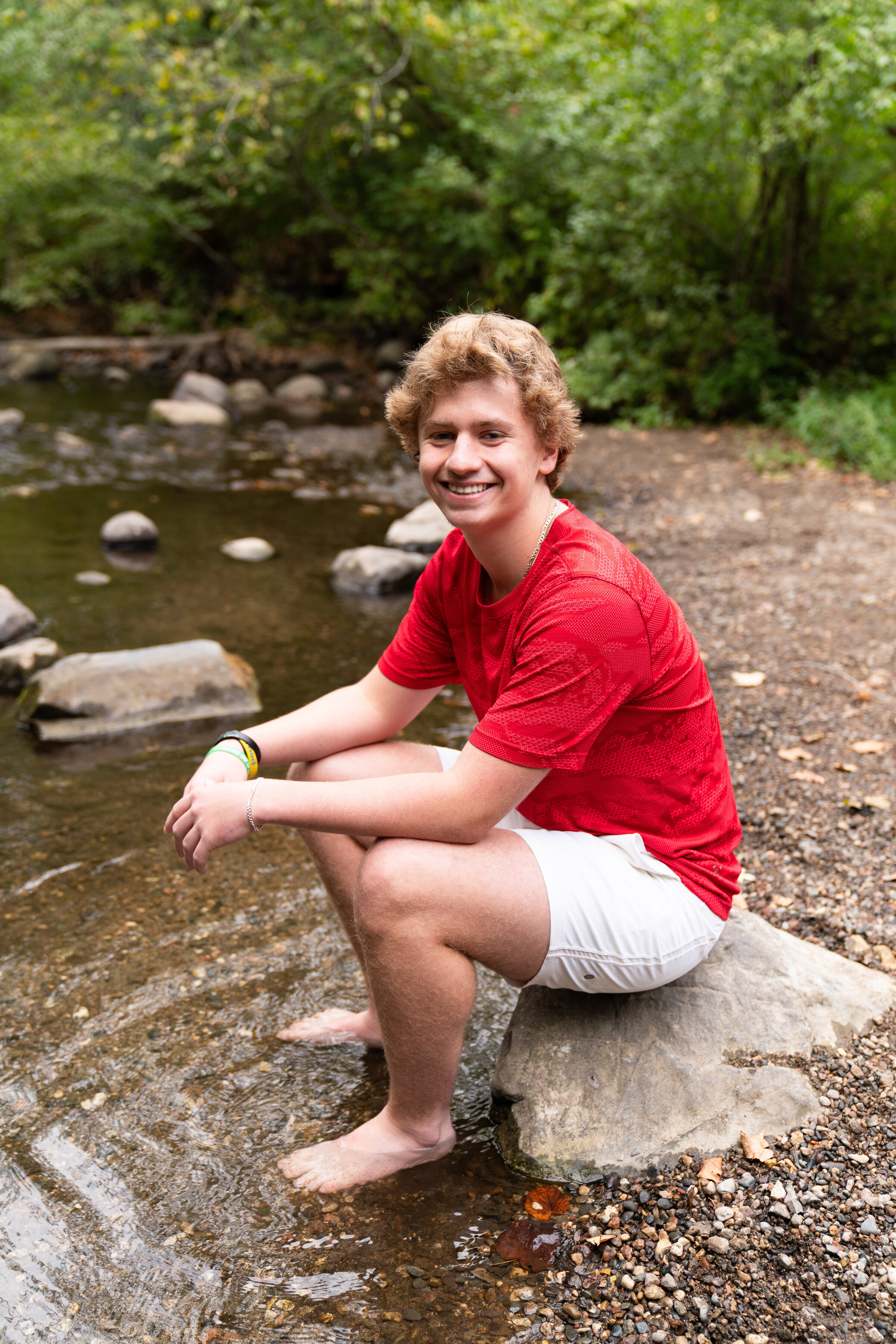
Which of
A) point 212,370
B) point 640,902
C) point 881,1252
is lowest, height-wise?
point 212,370

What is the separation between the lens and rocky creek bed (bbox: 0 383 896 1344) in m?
1.84

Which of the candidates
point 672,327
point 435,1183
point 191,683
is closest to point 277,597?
point 191,683

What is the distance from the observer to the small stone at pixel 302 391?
39.2 feet

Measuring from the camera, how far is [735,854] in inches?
127

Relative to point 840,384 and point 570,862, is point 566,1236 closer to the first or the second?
point 570,862

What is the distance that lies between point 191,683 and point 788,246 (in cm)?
731

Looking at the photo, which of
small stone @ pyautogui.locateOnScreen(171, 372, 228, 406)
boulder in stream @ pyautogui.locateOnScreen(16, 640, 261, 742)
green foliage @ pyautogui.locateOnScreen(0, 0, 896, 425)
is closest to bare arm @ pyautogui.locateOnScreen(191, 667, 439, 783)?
boulder in stream @ pyautogui.locateOnScreen(16, 640, 261, 742)

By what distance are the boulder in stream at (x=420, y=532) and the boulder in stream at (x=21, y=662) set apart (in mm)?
2457

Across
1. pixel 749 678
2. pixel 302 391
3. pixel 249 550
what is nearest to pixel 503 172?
pixel 302 391

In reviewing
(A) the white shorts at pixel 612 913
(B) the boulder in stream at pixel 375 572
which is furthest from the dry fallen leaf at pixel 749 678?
(A) the white shorts at pixel 612 913

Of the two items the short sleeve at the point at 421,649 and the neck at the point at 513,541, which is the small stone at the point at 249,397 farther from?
the neck at the point at 513,541

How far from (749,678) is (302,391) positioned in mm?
8931

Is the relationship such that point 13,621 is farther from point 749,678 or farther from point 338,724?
point 749,678

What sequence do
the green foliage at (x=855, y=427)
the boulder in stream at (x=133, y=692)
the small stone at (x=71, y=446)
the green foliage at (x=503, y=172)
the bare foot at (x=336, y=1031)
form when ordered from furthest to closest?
the small stone at (x=71, y=446)
the green foliage at (x=503, y=172)
the green foliage at (x=855, y=427)
the boulder in stream at (x=133, y=692)
the bare foot at (x=336, y=1031)
